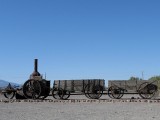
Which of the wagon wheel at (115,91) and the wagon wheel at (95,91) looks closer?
the wagon wheel at (115,91)

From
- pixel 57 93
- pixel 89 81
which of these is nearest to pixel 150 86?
pixel 89 81

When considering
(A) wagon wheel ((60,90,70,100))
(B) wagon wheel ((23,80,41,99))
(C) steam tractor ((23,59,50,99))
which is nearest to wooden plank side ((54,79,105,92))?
(A) wagon wheel ((60,90,70,100))

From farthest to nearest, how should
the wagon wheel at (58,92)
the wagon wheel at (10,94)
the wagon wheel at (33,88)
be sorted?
the wagon wheel at (10,94)
the wagon wheel at (58,92)
the wagon wheel at (33,88)

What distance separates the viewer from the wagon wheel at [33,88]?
30.1m

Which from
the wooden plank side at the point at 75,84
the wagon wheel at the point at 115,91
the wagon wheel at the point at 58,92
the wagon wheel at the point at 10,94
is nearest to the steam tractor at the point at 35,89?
the wagon wheel at the point at 58,92

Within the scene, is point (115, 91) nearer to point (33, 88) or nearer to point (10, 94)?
point (33, 88)

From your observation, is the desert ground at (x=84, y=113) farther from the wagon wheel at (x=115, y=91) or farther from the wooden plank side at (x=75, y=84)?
the wooden plank side at (x=75, y=84)

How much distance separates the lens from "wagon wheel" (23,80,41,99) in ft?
98.7

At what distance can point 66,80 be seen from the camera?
107ft

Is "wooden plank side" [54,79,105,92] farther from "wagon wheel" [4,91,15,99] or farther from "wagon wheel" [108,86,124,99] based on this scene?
"wagon wheel" [4,91,15,99]

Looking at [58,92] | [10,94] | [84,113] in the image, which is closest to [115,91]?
[58,92]

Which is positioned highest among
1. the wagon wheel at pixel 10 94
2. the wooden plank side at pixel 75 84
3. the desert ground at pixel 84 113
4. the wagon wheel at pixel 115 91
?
Answer: the wooden plank side at pixel 75 84

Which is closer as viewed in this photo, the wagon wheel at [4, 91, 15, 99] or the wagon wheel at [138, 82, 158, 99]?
the wagon wheel at [138, 82, 158, 99]

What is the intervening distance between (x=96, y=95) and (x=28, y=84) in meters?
5.49
